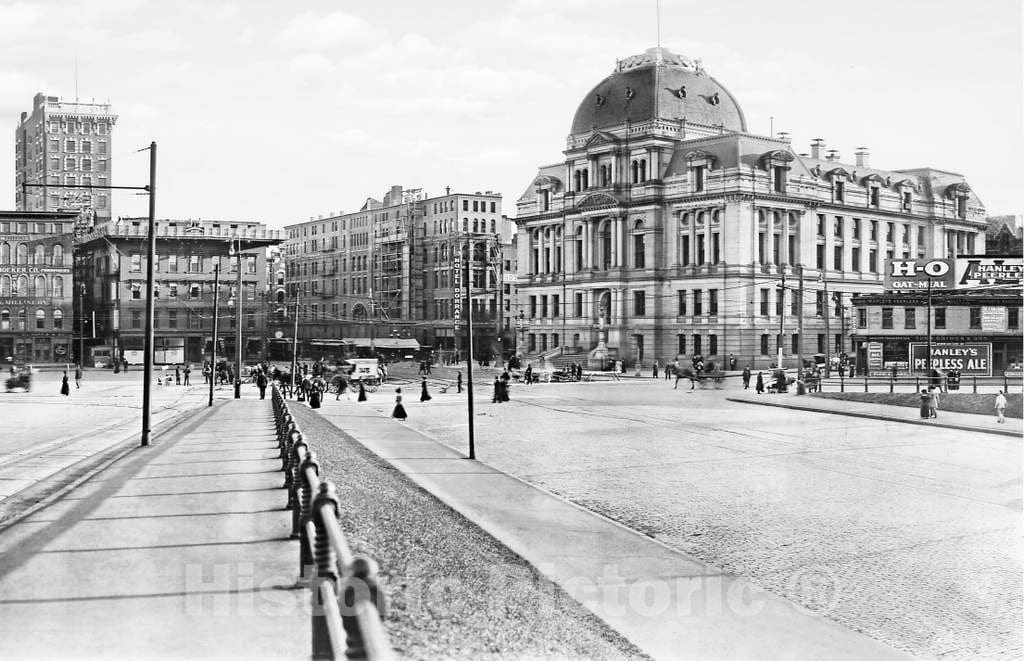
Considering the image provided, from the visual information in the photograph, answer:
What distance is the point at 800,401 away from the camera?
4728 centimetres

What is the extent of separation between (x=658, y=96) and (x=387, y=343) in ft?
149

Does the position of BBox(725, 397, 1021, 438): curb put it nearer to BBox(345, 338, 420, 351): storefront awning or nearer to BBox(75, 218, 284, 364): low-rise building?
BBox(75, 218, 284, 364): low-rise building

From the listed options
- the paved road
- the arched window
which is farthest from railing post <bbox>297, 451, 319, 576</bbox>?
the arched window

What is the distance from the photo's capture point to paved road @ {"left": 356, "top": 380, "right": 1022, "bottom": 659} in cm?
1153

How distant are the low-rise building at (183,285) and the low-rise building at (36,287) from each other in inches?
147

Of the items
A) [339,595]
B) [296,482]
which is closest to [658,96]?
[296,482]

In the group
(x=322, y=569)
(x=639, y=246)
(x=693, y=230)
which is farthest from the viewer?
(x=639, y=246)

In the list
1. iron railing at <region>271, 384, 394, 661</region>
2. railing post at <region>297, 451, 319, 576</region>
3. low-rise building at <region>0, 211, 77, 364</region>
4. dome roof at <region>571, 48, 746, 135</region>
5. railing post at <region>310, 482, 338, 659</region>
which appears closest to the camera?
iron railing at <region>271, 384, 394, 661</region>

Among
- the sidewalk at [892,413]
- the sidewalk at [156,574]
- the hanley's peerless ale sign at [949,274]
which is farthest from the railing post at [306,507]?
the hanley's peerless ale sign at [949,274]

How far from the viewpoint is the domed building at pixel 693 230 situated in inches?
3460

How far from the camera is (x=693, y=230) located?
90625 millimetres

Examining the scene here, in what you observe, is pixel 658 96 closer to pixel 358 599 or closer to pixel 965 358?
pixel 965 358

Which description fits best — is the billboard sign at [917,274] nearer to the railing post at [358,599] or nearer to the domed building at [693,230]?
the domed building at [693,230]

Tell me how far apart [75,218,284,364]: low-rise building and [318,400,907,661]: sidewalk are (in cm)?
9259
